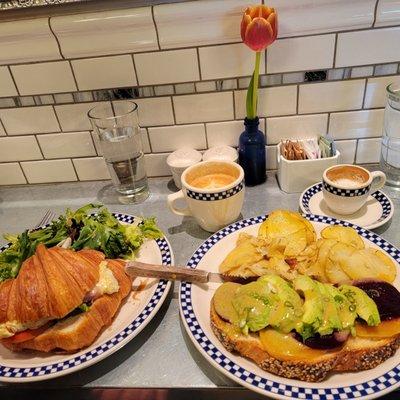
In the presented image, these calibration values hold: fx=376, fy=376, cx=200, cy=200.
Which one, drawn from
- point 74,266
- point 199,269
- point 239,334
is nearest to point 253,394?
point 239,334

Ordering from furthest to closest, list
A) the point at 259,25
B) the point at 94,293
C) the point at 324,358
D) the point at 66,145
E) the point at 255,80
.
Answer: the point at 66,145 < the point at 255,80 < the point at 259,25 < the point at 94,293 < the point at 324,358

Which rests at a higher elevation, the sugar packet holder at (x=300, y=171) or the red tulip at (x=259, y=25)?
the red tulip at (x=259, y=25)

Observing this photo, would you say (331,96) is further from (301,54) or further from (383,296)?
(383,296)

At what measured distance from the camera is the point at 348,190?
31.8 inches

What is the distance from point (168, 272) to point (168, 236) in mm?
220

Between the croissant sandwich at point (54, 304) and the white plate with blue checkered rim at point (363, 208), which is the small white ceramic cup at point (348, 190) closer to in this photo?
the white plate with blue checkered rim at point (363, 208)

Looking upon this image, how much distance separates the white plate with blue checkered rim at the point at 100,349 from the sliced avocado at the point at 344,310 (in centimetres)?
29

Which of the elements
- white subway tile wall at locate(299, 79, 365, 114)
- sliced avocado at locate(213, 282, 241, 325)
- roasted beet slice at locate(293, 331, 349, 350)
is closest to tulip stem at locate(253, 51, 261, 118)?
white subway tile wall at locate(299, 79, 365, 114)

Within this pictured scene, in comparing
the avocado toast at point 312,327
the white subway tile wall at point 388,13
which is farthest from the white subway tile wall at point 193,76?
the avocado toast at point 312,327

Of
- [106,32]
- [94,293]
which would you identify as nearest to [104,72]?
[106,32]

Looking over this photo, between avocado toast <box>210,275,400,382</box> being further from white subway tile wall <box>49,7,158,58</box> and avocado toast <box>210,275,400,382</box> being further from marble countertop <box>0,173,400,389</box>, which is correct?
white subway tile wall <box>49,7,158,58</box>

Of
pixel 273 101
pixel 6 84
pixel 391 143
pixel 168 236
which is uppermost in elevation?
pixel 6 84

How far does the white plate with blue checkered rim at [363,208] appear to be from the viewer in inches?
33.3

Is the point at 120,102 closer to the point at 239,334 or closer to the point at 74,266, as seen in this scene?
the point at 74,266
